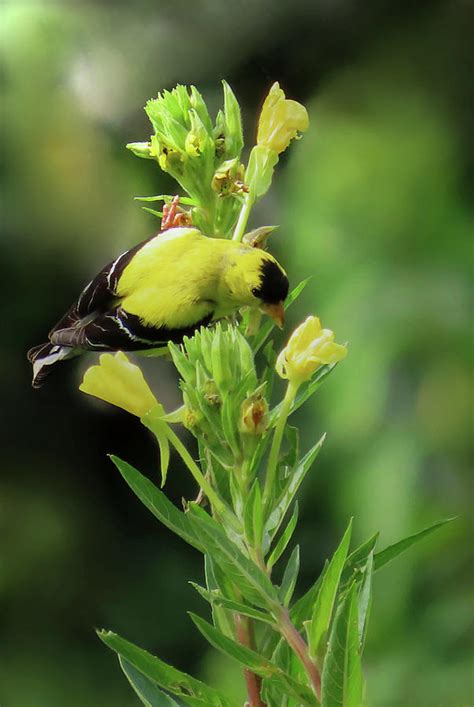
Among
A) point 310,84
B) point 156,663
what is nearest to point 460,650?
point 156,663

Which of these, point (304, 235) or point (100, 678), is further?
point (100, 678)

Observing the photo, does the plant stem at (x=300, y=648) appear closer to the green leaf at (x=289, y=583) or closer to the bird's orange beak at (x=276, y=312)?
the green leaf at (x=289, y=583)

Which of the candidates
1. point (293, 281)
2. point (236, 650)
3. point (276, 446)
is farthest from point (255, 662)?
point (293, 281)

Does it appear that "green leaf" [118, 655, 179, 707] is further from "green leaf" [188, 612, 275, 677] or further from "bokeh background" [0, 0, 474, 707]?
"bokeh background" [0, 0, 474, 707]

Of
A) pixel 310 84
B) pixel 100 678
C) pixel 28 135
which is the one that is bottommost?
pixel 100 678

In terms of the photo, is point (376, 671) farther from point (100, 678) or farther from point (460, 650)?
point (100, 678)

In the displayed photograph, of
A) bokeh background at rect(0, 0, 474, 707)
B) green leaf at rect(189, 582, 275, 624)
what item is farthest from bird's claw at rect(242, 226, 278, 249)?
bokeh background at rect(0, 0, 474, 707)

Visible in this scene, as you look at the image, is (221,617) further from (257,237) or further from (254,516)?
(257,237)
